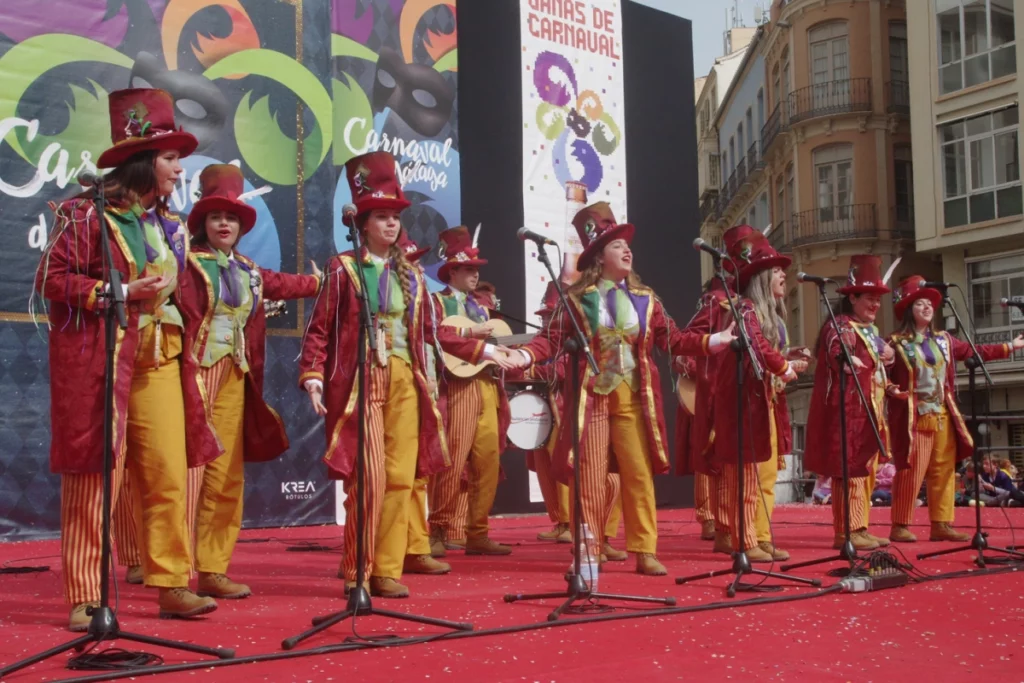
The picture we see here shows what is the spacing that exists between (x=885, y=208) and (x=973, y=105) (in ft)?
12.2

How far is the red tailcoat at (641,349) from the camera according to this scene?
6.19 meters

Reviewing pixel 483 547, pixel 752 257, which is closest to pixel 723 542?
pixel 483 547

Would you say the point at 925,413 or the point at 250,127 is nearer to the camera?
the point at 925,413

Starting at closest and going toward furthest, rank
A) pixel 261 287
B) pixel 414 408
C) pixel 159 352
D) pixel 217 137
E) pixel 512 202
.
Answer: pixel 159 352
pixel 414 408
pixel 261 287
pixel 217 137
pixel 512 202

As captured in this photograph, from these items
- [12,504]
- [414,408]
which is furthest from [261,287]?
[12,504]

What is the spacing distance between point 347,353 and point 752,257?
111 inches

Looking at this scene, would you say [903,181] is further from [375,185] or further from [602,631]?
[602,631]

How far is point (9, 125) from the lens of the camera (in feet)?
30.0

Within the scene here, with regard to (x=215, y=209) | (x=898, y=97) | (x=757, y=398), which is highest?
(x=898, y=97)

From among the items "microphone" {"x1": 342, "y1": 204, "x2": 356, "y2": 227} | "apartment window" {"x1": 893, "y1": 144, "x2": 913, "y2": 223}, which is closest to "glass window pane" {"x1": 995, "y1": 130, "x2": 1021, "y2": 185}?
"apartment window" {"x1": 893, "y1": 144, "x2": 913, "y2": 223}

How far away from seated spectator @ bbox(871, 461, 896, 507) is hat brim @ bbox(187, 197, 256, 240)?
32.5ft

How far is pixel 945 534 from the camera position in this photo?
8.54 metres

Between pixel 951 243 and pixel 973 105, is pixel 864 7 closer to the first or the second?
pixel 973 105

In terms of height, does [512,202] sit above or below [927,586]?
above
